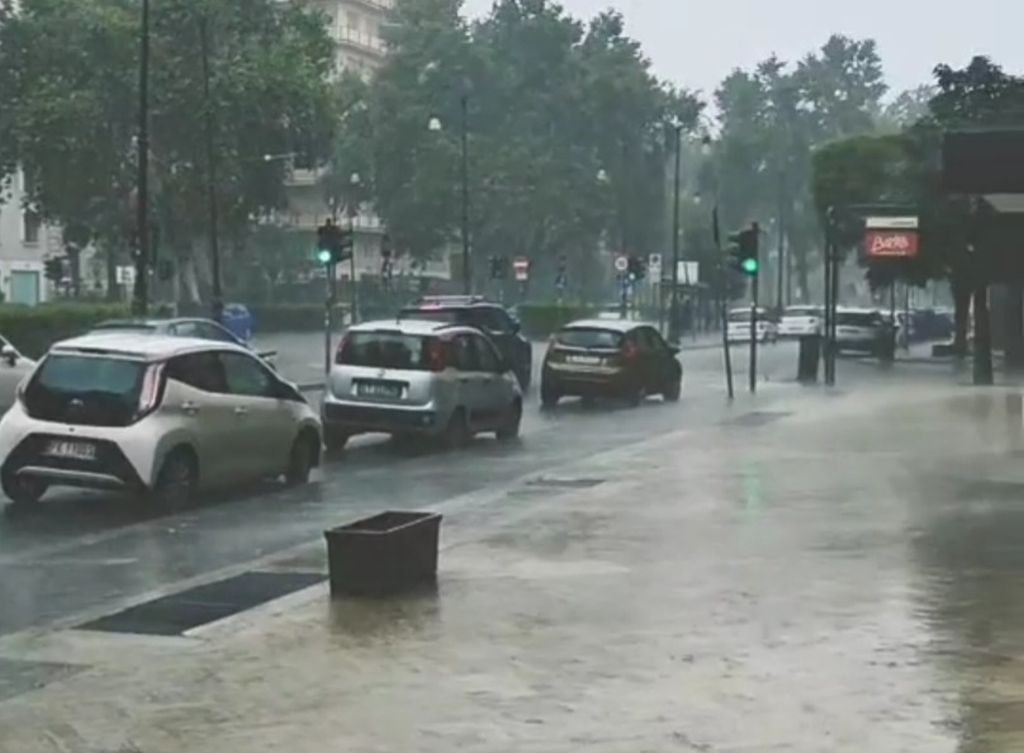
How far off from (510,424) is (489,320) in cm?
1029

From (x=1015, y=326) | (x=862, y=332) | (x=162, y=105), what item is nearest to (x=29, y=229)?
(x=162, y=105)

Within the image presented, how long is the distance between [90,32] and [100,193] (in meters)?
5.15

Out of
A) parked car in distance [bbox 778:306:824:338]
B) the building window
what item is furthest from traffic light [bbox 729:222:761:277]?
the building window

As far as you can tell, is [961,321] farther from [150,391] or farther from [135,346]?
[150,391]

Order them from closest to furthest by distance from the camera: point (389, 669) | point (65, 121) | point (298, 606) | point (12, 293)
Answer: point (389, 669)
point (298, 606)
point (65, 121)
point (12, 293)

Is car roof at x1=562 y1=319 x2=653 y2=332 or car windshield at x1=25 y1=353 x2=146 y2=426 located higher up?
car roof at x1=562 y1=319 x2=653 y2=332

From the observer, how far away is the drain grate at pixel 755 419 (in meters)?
Answer: 30.2

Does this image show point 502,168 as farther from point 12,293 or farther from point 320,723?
point 320,723

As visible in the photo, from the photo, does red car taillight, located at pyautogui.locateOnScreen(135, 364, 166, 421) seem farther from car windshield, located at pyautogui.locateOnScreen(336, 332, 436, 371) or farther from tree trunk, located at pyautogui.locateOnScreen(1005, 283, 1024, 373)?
tree trunk, located at pyautogui.locateOnScreen(1005, 283, 1024, 373)

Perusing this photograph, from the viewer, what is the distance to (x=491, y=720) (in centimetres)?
870

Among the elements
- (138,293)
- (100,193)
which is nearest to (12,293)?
(100,193)

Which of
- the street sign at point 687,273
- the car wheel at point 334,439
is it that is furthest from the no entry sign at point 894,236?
the street sign at point 687,273

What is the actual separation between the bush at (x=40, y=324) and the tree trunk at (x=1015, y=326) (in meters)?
25.2

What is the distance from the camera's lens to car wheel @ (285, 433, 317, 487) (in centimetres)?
2014
